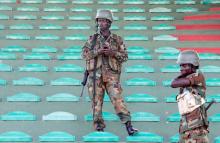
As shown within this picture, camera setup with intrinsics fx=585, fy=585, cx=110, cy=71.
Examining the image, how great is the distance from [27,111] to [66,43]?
2781mm

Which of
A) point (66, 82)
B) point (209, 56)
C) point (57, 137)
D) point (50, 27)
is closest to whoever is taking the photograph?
point (57, 137)

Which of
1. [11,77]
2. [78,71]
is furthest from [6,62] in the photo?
[78,71]

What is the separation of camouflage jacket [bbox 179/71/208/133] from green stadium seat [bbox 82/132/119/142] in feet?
5.44

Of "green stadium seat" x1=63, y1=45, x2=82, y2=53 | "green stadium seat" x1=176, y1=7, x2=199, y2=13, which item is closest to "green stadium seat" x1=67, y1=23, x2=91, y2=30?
"green stadium seat" x1=63, y1=45, x2=82, y2=53

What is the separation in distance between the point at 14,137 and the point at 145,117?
179cm

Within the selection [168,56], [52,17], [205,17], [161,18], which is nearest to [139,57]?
[168,56]

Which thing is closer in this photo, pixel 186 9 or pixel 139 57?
pixel 139 57

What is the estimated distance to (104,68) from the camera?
23.7 feet

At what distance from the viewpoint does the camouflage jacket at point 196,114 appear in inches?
225

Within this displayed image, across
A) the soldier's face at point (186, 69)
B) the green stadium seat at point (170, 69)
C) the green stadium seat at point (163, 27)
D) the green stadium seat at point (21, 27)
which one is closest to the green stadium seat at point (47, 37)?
the green stadium seat at point (21, 27)

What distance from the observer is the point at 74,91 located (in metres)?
8.78

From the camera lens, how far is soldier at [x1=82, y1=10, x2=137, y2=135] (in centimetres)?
714

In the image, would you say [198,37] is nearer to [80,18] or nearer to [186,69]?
[80,18]

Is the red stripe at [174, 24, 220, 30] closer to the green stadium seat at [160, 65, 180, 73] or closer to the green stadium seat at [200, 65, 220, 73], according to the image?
the green stadium seat at [200, 65, 220, 73]
